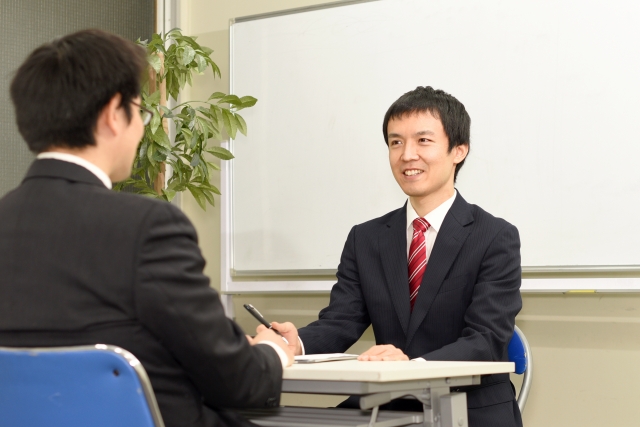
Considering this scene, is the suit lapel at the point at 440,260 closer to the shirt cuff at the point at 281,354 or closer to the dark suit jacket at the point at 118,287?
the shirt cuff at the point at 281,354

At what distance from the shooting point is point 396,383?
4.46 feet

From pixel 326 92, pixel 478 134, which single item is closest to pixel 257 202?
pixel 326 92

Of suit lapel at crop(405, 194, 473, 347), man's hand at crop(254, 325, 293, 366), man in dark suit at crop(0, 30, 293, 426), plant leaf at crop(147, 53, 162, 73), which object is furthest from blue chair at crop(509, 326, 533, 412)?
plant leaf at crop(147, 53, 162, 73)

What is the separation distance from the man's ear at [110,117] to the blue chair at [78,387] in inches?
14.4

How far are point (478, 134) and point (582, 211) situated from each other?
1.65 ft

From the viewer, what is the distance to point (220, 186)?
3.64m

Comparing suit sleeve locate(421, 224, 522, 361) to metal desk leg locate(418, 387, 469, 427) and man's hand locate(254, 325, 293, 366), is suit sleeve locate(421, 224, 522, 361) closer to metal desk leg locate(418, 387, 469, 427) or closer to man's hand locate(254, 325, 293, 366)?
metal desk leg locate(418, 387, 469, 427)

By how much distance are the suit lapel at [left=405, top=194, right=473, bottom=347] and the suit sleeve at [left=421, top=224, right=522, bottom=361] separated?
89 mm

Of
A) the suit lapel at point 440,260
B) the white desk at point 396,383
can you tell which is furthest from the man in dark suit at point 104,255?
the suit lapel at point 440,260

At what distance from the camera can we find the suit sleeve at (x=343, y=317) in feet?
7.06

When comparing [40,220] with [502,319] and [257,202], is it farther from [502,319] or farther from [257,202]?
[257,202]

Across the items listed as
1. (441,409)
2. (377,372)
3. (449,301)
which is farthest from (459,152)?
(377,372)

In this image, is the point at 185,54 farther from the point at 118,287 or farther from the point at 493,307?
the point at 118,287

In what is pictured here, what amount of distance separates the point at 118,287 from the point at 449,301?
46.5 inches
